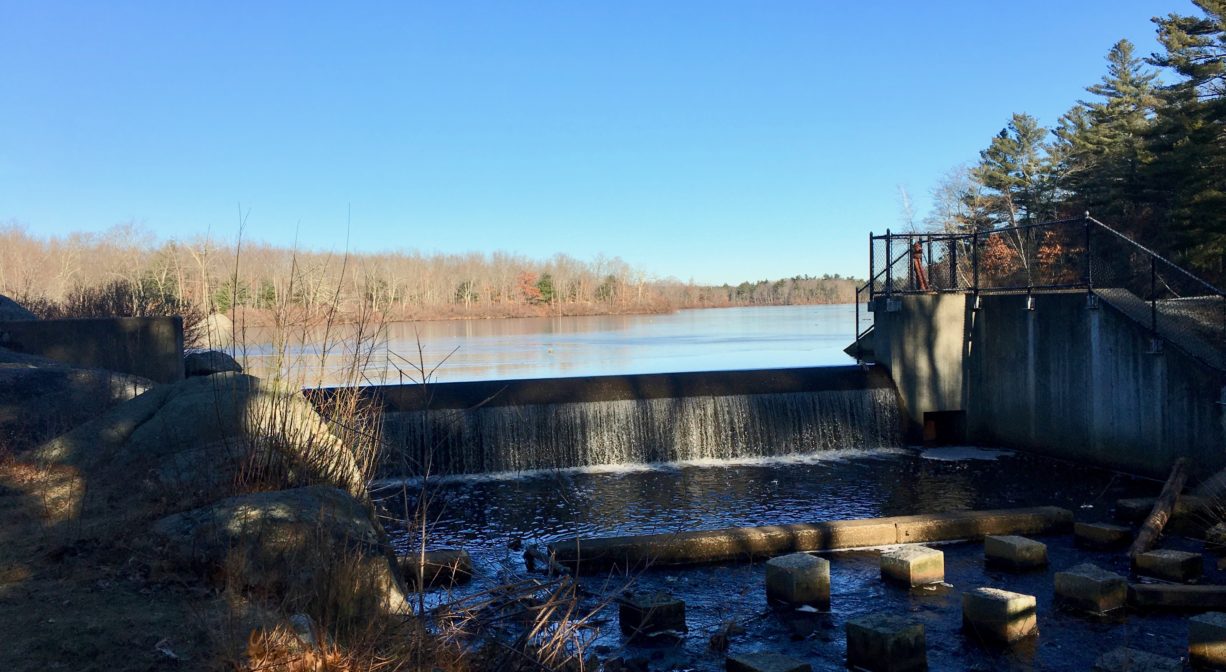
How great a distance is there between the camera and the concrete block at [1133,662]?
497 cm

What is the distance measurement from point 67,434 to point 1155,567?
28.3 feet

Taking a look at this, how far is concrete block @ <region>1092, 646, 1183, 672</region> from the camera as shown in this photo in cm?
497

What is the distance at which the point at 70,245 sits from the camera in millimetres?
57844

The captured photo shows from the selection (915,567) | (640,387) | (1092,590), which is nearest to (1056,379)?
(640,387)

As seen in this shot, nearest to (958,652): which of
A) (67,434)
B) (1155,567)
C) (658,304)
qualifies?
(1155,567)

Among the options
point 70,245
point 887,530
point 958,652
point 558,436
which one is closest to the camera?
point 958,652

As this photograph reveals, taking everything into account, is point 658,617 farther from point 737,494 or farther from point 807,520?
point 737,494

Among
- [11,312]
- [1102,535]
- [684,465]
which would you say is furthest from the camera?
[684,465]

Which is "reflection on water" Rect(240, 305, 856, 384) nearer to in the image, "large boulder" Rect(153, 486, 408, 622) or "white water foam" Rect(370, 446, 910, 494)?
"white water foam" Rect(370, 446, 910, 494)

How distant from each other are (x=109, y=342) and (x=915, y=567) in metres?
10.5

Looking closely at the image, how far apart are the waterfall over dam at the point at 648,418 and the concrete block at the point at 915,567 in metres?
6.56

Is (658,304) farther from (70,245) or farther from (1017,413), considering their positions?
(1017,413)

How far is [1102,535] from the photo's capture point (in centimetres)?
835

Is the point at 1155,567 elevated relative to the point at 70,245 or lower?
lower
